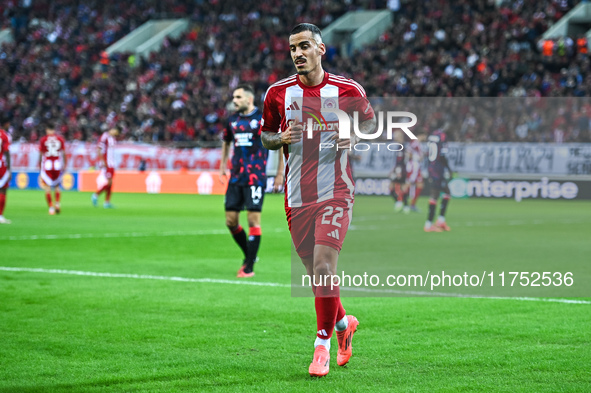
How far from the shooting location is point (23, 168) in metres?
36.3

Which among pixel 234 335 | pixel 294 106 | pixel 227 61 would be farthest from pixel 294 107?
pixel 227 61

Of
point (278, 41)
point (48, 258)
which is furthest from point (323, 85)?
point (278, 41)

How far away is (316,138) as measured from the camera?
5539 millimetres

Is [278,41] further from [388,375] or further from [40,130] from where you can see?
[388,375]

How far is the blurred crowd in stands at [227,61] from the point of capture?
3075 centimetres

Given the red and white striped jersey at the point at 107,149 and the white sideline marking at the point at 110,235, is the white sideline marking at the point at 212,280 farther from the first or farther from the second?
the red and white striped jersey at the point at 107,149

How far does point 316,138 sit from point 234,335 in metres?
1.77

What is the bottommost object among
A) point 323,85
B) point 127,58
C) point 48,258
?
point 48,258

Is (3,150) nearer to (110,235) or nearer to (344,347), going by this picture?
(110,235)

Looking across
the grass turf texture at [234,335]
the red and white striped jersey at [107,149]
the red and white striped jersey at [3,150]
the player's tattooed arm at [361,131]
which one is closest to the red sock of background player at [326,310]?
the grass turf texture at [234,335]

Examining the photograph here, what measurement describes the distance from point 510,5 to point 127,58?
843 inches

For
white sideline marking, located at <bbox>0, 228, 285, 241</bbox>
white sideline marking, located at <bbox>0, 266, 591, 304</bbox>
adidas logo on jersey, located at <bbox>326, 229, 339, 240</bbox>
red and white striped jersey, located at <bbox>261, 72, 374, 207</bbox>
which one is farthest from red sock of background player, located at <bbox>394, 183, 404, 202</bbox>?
adidas logo on jersey, located at <bbox>326, 229, 339, 240</bbox>

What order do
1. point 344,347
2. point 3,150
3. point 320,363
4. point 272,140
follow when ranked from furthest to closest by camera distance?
1. point 3,150
2. point 272,140
3. point 344,347
4. point 320,363

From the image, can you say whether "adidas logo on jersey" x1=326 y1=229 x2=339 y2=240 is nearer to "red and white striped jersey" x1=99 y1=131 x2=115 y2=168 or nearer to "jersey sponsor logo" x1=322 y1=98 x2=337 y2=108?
"jersey sponsor logo" x1=322 y1=98 x2=337 y2=108
